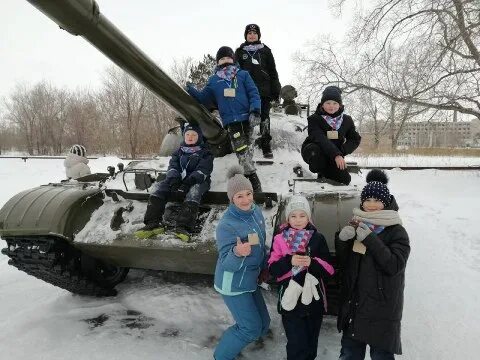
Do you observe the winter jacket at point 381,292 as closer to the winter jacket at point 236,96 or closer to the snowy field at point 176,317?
the snowy field at point 176,317

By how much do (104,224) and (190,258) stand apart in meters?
0.93

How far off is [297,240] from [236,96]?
1968 millimetres

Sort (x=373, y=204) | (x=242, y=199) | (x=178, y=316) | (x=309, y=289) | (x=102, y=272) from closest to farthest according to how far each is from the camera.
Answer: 1. (x=373, y=204)
2. (x=309, y=289)
3. (x=242, y=199)
4. (x=178, y=316)
5. (x=102, y=272)

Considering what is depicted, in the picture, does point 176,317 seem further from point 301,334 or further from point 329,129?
point 329,129

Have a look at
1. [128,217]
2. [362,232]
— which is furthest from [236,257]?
[128,217]

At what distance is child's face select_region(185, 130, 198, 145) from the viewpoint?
405cm

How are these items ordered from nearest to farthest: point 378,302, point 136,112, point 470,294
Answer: point 378,302
point 470,294
point 136,112

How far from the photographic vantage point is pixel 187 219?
3654 millimetres

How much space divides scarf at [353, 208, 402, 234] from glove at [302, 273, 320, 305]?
0.51m

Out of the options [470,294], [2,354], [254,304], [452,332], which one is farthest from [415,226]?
[2,354]

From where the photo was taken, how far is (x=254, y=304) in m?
3.00

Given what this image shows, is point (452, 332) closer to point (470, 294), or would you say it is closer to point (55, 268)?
point (470, 294)

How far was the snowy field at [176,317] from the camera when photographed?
3.40 meters

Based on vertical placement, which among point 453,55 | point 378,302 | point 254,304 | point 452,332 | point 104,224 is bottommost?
point 452,332
